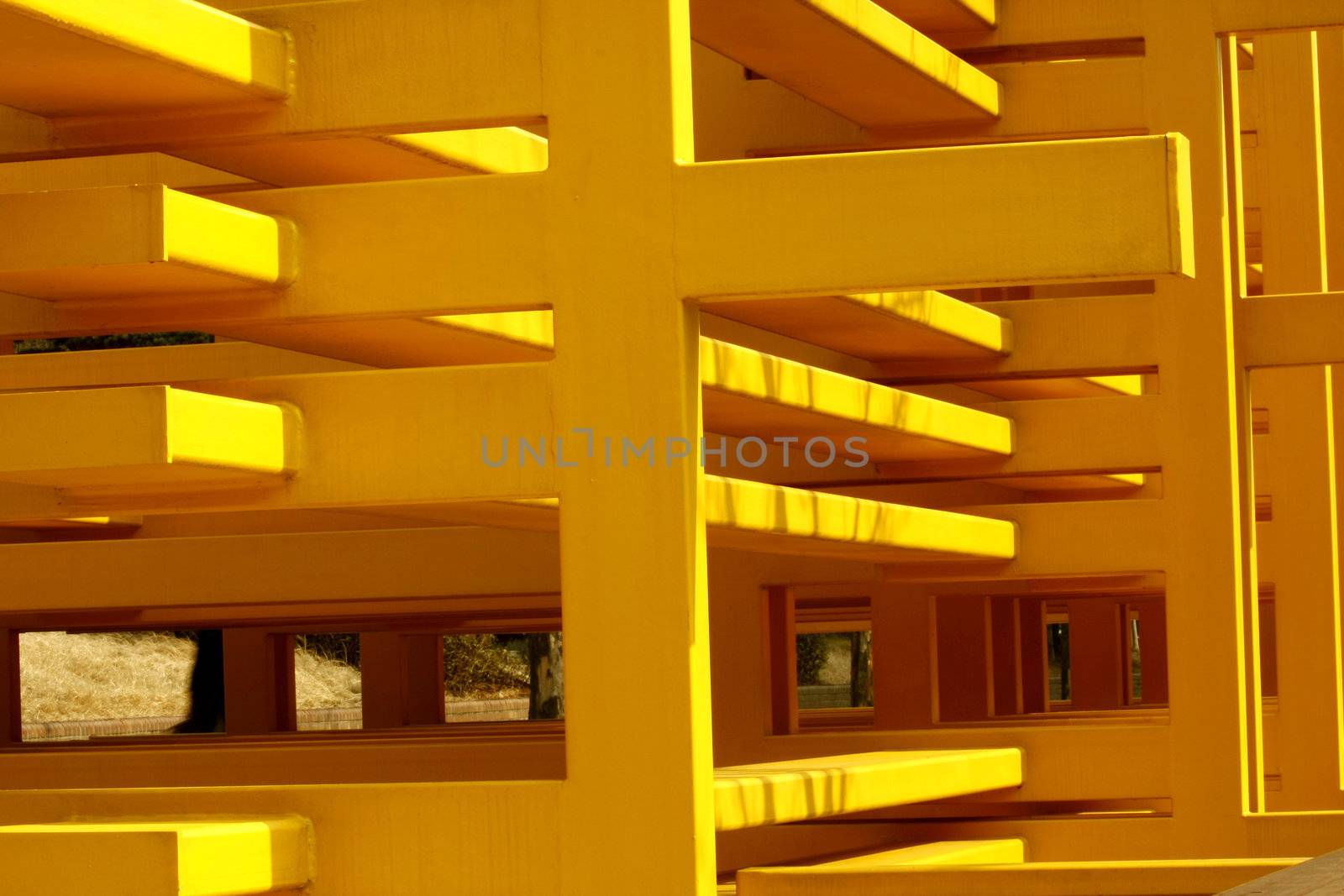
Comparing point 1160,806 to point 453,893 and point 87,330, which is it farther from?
point 87,330

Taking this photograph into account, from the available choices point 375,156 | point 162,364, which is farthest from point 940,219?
point 162,364

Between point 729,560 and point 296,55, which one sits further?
point 729,560

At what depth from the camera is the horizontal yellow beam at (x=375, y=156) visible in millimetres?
9227

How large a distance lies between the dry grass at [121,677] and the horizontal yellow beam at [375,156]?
2590cm

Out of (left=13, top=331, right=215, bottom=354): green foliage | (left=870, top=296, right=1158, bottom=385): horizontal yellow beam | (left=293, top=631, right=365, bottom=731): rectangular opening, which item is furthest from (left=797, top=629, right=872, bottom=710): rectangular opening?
(left=870, top=296, right=1158, bottom=385): horizontal yellow beam

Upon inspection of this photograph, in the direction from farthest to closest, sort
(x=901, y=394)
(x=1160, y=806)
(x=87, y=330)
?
(x=1160, y=806)
(x=901, y=394)
(x=87, y=330)

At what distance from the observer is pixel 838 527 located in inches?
442

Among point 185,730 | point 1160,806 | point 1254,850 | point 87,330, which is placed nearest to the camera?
point 87,330

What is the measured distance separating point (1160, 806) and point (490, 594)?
4782 millimetres

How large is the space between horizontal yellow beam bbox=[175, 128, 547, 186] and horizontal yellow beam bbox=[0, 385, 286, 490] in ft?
4.46

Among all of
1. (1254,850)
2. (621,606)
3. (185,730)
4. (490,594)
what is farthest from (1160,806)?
(185,730)

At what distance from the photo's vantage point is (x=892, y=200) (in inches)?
328

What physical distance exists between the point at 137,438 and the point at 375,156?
240 cm

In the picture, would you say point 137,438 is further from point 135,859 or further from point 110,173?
point 110,173
